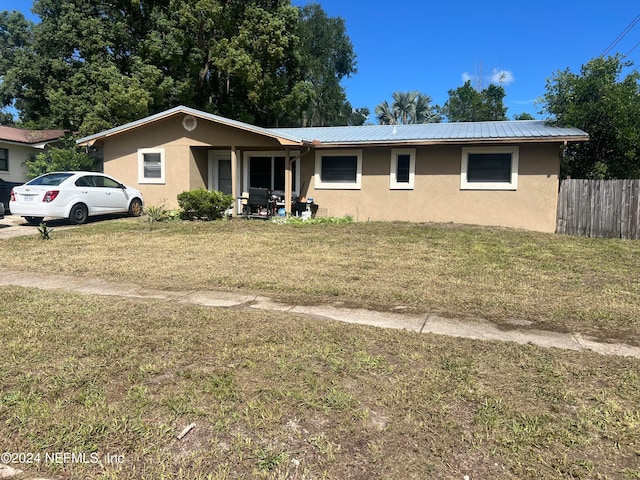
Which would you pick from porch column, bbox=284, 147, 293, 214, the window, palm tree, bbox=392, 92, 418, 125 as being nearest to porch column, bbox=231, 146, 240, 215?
porch column, bbox=284, 147, 293, 214

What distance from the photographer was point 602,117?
1371 centimetres

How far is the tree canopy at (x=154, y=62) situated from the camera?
2183 cm

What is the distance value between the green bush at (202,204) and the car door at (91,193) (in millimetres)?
2351

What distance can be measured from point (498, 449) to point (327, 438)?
952mm

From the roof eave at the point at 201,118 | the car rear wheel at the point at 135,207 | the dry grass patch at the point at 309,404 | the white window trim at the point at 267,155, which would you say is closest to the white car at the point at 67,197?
the car rear wheel at the point at 135,207

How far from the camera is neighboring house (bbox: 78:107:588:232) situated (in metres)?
12.7

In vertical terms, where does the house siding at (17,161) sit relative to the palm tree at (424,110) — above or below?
below

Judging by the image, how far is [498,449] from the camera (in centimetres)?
247

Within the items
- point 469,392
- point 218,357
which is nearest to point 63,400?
point 218,357

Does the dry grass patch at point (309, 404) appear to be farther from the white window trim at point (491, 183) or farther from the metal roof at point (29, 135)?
the metal roof at point (29, 135)

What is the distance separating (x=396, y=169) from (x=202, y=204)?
6087mm

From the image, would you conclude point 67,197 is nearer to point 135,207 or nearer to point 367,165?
point 135,207

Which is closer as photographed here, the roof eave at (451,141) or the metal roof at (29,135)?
the roof eave at (451,141)

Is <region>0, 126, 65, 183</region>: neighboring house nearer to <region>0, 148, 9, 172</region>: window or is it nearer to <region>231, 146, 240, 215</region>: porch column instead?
<region>0, 148, 9, 172</region>: window
